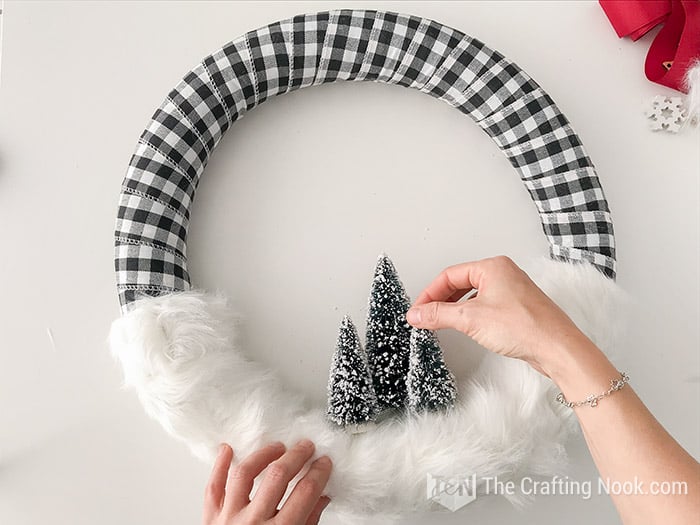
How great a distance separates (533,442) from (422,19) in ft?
2.25

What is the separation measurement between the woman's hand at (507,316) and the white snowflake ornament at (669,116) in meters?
0.50

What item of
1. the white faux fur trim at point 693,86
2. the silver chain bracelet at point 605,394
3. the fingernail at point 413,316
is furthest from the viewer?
the white faux fur trim at point 693,86

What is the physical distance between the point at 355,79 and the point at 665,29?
57 centimetres

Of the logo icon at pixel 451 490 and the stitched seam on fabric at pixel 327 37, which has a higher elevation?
the stitched seam on fabric at pixel 327 37

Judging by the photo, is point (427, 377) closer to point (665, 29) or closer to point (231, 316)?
point (231, 316)

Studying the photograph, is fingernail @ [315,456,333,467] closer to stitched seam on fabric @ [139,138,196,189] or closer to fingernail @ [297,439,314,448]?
fingernail @ [297,439,314,448]

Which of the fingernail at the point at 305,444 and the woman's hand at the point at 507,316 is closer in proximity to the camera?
the woman's hand at the point at 507,316

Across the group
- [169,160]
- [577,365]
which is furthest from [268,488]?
[169,160]

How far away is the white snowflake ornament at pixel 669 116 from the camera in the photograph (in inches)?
43.5

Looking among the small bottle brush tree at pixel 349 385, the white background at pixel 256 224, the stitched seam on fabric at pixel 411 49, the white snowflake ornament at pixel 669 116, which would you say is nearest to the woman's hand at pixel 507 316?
the small bottle brush tree at pixel 349 385

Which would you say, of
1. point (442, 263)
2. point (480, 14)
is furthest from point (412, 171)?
point (480, 14)

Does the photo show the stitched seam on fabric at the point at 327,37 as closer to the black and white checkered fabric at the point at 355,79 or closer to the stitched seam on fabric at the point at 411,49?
the black and white checkered fabric at the point at 355,79

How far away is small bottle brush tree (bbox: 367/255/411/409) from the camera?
93 cm

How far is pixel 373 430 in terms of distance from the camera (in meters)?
0.93
